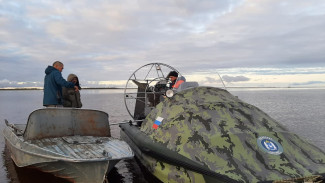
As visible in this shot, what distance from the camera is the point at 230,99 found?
5699 mm

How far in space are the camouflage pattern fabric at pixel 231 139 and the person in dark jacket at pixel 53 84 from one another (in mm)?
2725

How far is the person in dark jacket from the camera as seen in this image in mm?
6422

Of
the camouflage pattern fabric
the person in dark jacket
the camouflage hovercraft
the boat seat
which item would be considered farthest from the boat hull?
the camouflage pattern fabric

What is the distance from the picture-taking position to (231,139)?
4520 mm

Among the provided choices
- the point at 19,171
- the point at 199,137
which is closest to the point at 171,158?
the point at 199,137

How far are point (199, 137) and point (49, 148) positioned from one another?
3021 millimetres

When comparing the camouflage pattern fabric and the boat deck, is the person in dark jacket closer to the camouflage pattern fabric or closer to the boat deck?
the boat deck

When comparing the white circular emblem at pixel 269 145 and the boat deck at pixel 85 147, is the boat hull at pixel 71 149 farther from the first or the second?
the white circular emblem at pixel 269 145

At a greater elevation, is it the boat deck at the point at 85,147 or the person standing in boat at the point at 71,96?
the person standing in boat at the point at 71,96

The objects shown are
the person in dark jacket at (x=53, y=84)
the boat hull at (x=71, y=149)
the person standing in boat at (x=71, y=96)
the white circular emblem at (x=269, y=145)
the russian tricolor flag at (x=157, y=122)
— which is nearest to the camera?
the white circular emblem at (x=269, y=145)

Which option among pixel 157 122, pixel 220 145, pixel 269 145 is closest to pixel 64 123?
pixel 157 122

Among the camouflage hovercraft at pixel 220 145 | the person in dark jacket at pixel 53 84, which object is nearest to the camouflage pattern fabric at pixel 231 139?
the camouflage hovercraft at pixel 220 145

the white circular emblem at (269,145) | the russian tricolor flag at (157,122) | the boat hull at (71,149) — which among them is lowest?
the boat hull at (71,149)

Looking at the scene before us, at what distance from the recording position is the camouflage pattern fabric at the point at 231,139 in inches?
162
